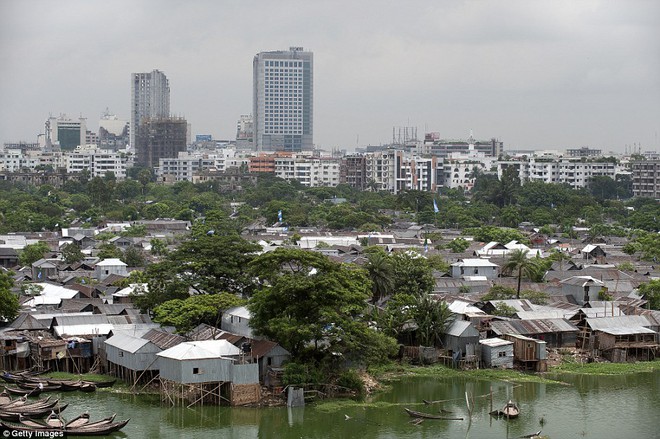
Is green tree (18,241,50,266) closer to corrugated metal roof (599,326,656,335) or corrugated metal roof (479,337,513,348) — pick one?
corrugated metal roof (479,337,513,348)

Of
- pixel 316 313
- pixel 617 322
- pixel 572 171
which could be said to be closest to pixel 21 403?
pixel 316 313

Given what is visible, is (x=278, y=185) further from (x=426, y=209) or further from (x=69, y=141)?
(x=69, y=141)

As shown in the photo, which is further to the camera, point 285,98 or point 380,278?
point 285,98

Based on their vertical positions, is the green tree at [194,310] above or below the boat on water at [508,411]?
above

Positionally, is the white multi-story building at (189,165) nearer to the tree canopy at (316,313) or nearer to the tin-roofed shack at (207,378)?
the tree canopy at (316,313)

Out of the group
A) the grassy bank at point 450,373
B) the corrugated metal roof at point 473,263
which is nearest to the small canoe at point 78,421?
the grassy bank at point 450,373

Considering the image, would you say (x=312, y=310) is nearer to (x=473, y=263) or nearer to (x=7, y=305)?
(x=7, y=305)

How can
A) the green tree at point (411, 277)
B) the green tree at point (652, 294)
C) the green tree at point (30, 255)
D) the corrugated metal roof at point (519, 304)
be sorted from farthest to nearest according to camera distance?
the green tree at point (30, 255) → the green tree at point (652, 294) → the corrugated metal roof at point (519, 304) → the green tree at point (411, 277)
